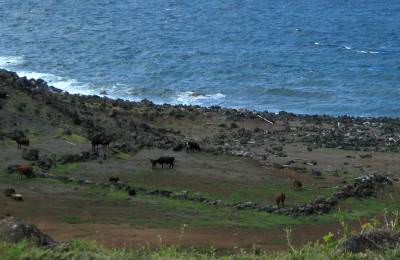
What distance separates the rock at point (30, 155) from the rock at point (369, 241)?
23.4 metres

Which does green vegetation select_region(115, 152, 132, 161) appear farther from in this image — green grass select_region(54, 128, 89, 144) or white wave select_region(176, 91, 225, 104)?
white wave select_region(176, 91, 225, 104)

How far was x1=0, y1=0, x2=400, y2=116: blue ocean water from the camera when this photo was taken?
2717 inches

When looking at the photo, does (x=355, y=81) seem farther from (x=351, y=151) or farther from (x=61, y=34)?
(x=61, y=34)

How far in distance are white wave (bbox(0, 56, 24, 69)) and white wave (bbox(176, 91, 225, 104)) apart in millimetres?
20680

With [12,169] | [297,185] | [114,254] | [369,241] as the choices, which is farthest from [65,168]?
[369,241]

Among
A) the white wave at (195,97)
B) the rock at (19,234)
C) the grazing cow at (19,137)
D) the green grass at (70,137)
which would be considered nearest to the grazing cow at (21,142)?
the grazing cow at (19,137)

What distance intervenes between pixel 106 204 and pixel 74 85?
43.5 meters

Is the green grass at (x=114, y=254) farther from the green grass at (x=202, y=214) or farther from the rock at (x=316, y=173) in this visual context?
the rock at (x=316, y=173)

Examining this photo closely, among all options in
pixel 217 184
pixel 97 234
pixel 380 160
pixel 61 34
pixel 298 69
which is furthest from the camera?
pixel 61 34

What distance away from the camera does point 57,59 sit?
81125 mm

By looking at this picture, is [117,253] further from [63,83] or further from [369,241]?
[63,83]

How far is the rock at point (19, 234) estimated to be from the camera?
48.0 feet

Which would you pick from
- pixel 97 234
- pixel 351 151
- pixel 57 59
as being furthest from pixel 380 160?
pixel 57 59

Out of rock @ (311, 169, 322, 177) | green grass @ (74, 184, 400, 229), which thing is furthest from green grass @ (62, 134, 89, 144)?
rock @ (311, 169, 322, 177)
